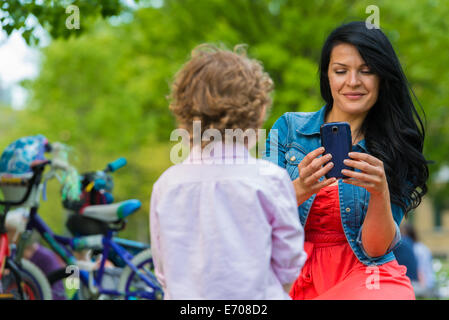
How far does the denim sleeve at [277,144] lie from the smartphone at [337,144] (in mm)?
532

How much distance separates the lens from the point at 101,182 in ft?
19.4

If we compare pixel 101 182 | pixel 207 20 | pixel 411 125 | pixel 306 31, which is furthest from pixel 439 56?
pixel 411 125

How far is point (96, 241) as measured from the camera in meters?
5.89

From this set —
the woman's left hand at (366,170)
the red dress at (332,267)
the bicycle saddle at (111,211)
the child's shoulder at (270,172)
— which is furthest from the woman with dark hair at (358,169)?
the bicycle saddle at (111,211)

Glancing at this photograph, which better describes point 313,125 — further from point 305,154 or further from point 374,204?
point 374,204

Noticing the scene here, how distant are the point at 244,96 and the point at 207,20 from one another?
1338cm

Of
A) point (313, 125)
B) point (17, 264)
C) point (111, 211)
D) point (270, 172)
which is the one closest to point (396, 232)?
point (313, 125)

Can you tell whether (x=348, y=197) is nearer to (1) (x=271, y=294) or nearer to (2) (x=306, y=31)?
(1) (x=271, y=294)

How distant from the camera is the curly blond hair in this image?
7.23 ft

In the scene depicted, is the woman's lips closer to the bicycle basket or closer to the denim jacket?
the denim jacket

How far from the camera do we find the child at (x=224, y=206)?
2100mm

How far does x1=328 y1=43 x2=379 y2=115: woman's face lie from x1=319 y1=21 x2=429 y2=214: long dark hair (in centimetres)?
3

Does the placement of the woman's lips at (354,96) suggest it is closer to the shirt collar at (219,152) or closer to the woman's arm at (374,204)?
the woman's arm at (374,204)

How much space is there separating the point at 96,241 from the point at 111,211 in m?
0.37
